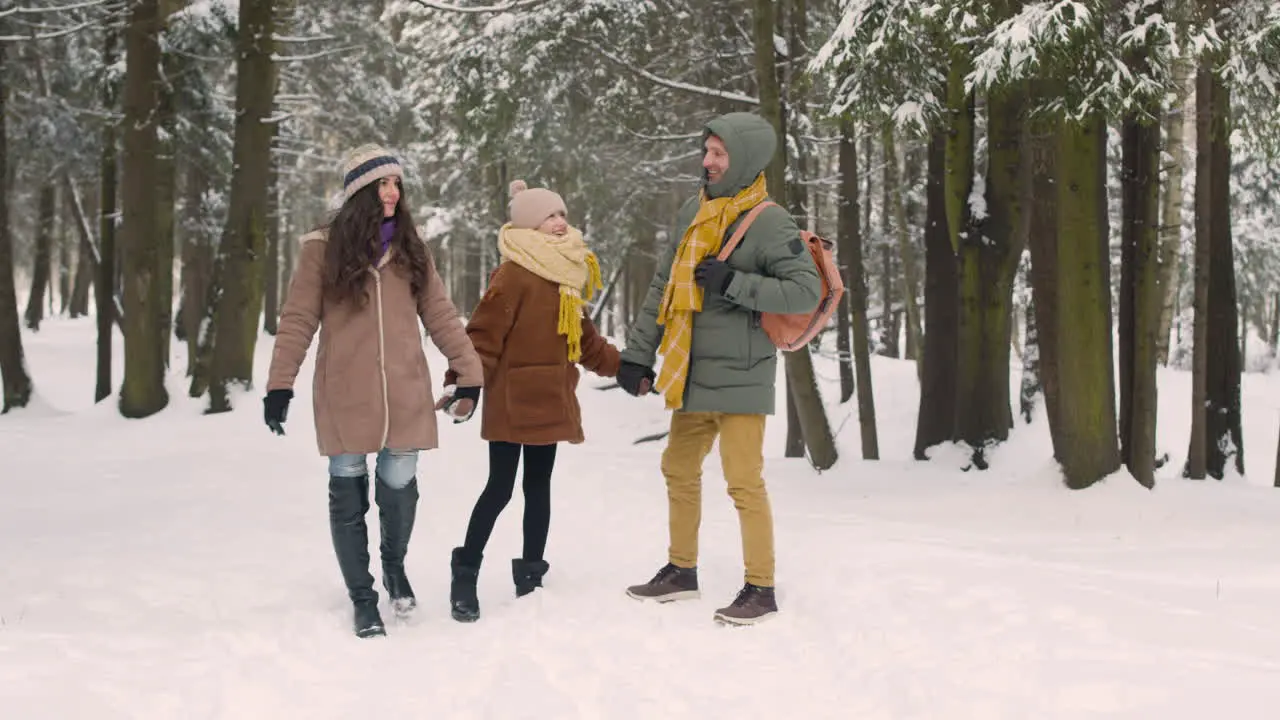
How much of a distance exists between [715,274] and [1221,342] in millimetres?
8156

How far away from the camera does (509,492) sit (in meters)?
4.91

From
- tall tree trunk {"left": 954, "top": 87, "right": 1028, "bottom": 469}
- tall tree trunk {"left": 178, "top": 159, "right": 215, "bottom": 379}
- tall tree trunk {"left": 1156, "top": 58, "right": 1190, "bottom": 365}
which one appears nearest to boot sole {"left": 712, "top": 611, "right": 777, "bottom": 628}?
tall tree trunk {"left": 954, "top": 87, "right": 1028, "bottom": 469}

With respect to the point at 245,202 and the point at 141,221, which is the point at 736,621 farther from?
the point at 141,221

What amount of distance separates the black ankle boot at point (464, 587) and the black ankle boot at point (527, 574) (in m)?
0.30

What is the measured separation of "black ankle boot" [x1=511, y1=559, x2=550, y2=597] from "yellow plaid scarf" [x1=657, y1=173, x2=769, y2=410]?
1.03m

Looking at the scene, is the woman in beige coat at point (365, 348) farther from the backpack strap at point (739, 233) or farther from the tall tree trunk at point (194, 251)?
the tall tree trunk at point (194, 251)

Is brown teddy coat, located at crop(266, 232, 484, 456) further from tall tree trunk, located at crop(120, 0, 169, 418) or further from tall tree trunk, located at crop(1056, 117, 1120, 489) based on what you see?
tall tree trunk, located at crop(120, 0, 169, 418)

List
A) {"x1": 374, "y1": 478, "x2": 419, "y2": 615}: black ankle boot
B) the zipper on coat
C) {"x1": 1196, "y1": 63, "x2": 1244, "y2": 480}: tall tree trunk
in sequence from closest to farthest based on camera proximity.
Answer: the zipper on coat
{"x1": 374, "y1": 478, "x2": 419, "y2": 615}: black ankle boot
{"x1": 1196, "y1": 63, "x2": 1244, "y2": 480}: tall tree trunk

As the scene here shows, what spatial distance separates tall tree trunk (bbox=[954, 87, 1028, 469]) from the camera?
9.91 m

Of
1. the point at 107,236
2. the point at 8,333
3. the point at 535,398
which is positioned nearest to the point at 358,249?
the point at 535,398

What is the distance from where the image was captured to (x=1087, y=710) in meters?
3.54

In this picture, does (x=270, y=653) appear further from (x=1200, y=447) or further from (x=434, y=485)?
(x=1200, y=447)

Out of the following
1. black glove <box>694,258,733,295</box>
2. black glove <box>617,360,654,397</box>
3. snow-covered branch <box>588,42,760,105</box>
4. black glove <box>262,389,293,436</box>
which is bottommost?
black glove <box>262,389,293,436</box>

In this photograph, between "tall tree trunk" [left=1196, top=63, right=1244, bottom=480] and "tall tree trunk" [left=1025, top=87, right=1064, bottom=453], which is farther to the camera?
"tall tree trunk" [left=1196, top=63, right=1244, bottom=480]
